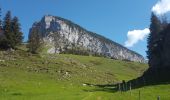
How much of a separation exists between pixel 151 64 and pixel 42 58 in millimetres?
43223

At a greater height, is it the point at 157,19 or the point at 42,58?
the point at 157,19

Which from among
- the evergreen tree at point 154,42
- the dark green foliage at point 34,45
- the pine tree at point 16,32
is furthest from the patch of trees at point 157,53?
the pine tree at point 16,32

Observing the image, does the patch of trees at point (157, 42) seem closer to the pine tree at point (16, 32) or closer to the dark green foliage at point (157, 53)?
the dark green foliage at point (157, 53)

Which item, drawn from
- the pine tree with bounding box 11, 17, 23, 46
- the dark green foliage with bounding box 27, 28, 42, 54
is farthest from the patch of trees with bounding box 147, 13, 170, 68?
the pine tree with bounding box 11, 17, 23, 46

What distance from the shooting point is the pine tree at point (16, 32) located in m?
151

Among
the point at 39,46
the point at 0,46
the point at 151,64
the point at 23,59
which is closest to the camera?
the point at 151,64

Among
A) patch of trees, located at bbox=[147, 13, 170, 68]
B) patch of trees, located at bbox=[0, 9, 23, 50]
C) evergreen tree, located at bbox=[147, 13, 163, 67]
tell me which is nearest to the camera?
patch of trees, located at bbox=[147, 13, 170, 68]

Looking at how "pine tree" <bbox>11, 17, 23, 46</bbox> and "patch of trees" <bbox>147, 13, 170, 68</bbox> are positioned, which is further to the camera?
"pine tree" <bbox>11, 17, 23, 46</bbox>

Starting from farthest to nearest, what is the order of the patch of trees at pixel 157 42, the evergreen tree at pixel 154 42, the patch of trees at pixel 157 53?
the evergreen tree at pixel 154 42 < the patch of trees at pixel 157 42 < the patch of trees at pixel 157 53

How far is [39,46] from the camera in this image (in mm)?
159125

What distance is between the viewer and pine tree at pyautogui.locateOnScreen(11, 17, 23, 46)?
151 meters

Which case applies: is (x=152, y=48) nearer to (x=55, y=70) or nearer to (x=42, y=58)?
(x=55, y=70)

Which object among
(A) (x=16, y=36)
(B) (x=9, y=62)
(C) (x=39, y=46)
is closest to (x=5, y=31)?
(A) (x=16, y=36)

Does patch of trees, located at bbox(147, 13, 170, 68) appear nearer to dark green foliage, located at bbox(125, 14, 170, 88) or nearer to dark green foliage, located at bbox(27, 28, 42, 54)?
dark green foliage, located at bbox(125, 14, 170, 88)
